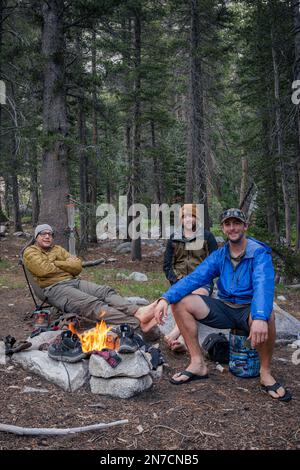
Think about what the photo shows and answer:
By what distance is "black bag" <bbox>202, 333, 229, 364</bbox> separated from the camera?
5133 mm

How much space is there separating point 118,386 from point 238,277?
64.8 inches

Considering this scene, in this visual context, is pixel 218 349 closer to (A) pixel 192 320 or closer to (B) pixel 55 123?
(A) pixel 192 320

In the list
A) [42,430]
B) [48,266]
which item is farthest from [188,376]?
[48,266]

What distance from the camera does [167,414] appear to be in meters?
Result: 3.74

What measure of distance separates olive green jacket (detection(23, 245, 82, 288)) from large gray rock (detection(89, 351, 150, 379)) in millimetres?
2434

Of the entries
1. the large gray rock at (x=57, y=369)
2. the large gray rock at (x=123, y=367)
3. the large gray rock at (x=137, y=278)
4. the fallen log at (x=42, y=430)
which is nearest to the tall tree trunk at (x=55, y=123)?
the large gray rock at (x=137, y=278)

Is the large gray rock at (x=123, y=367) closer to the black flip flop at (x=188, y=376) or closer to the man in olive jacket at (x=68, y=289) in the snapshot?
the black flip flop at (x=188, y=376)

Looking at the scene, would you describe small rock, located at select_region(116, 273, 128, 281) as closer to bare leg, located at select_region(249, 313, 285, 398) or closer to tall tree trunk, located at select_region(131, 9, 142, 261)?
tall tree trunk, located at select_region(131, 9, 142, 261)

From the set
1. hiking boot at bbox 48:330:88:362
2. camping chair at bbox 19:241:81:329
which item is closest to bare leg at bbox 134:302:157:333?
hiking boot at bbox 48:330:88:362

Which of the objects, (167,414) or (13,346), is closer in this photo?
(167,414)

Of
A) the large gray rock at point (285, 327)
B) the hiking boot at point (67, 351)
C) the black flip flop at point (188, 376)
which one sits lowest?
the large gray rock at point (285, 327)

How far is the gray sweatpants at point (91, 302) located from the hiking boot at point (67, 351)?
129cm

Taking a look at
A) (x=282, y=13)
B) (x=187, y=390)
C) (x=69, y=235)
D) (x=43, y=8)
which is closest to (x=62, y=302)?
(x=187, y=390)

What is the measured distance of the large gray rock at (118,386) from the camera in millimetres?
4113
